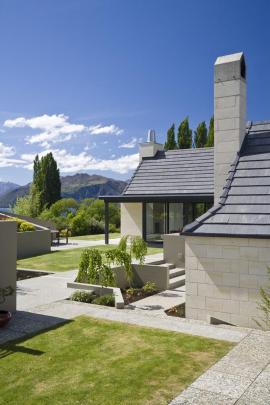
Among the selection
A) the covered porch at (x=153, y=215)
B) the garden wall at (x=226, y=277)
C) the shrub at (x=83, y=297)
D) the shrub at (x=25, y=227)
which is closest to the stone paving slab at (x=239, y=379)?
the garden wall at (x=226, y=277)

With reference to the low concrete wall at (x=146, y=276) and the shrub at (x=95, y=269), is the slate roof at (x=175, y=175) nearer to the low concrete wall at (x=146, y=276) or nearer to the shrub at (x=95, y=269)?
the low concrete wall at (x=146, y=276)

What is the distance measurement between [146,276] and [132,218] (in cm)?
1275

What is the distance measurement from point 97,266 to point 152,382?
714 centimetres

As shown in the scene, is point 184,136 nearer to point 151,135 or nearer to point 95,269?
point 151,135

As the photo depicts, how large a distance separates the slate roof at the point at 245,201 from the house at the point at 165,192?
12028mm

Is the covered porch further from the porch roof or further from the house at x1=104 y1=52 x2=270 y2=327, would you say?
the house at x1=104 y1=52 x2=270 y2=327

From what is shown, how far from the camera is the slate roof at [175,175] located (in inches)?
992

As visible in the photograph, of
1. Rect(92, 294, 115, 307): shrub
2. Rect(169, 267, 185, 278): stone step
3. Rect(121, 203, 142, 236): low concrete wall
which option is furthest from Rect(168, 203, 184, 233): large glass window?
Rect(92, 294, 115, 307): shrub

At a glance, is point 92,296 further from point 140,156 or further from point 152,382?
point 140,156

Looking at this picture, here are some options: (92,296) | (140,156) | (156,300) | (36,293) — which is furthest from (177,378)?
(140,156)

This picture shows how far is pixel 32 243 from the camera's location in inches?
899

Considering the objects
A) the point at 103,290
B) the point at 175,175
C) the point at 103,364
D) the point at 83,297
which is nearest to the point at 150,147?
the point at 175,175

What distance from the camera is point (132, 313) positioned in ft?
33.6

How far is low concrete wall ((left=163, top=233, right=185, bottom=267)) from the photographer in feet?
59.0
